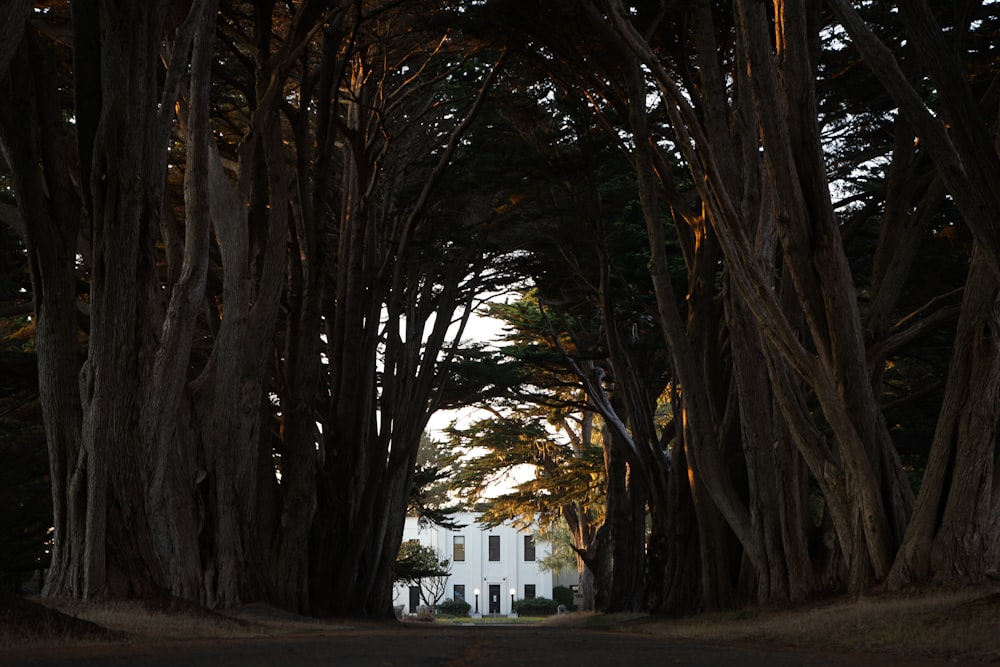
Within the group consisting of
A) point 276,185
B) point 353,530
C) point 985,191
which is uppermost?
point 276,185

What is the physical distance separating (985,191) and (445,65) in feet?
39.9

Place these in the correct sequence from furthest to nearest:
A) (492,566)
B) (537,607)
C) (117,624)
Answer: (492,566) → (537,607) → (117,624)

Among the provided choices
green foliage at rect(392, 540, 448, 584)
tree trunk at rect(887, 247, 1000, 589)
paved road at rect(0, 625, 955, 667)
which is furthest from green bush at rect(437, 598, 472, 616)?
paved road at rect(0, 625, 955, 667)

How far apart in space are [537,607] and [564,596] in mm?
2592

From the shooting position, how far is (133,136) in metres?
8.36

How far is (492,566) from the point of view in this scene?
58000 millimetres

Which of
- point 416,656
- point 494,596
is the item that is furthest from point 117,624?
point 494,596

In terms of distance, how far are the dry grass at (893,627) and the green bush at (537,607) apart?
4580 centimetres

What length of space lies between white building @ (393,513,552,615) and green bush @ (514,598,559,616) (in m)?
2.14

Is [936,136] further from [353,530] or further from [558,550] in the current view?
[558,550]

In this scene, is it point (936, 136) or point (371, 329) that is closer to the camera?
point (936, 136)

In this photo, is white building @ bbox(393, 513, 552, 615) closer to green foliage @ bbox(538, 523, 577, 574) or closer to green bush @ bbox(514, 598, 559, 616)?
green foliage @ bbox(538, 523, 577, 574)

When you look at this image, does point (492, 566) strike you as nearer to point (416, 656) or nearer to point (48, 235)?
point (48, 235)

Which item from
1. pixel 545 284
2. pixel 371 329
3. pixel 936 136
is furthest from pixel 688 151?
pixel 545 284
